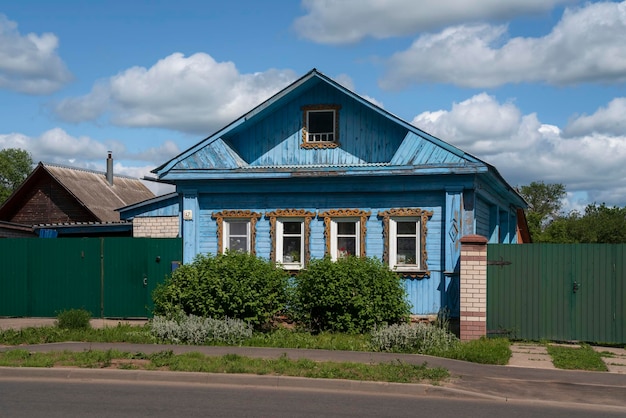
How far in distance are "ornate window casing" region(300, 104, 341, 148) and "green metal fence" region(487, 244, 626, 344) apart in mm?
4923

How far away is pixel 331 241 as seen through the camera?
17344mm

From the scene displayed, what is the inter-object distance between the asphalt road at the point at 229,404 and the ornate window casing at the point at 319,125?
8.35 metres

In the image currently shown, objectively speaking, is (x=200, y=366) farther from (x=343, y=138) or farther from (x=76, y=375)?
(x=343, y=138)

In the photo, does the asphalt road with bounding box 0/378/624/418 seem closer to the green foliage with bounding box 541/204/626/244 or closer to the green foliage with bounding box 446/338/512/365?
the green foliage with bounding box 446/338/512/365

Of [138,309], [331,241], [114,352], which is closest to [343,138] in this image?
[331,241]

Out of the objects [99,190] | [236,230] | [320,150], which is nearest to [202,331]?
[236,230]

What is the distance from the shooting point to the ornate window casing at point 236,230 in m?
17.8

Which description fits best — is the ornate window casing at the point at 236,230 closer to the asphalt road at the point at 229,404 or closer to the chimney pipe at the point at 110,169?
the asphalt road at the point at 229,404

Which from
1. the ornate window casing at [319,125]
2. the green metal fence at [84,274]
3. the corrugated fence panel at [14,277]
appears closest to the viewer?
the ornate window casing at [319,125]

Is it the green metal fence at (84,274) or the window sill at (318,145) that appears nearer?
the window sill at (318,145)

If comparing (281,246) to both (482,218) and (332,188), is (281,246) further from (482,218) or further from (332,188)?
(482,218)

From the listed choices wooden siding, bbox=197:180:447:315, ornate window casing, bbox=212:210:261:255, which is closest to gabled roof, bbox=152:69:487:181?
wooden siding, bbox=197:180:447:315

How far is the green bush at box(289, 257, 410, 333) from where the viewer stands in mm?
14953

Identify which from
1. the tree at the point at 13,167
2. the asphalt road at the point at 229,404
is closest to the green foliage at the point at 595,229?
the asphalt road at the point at 229,404
